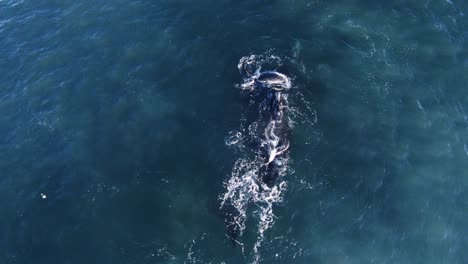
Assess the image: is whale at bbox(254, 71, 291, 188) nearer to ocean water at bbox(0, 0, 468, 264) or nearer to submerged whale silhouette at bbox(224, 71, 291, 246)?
submerged whale silhouette at bbox(224, 71, 291, 246)

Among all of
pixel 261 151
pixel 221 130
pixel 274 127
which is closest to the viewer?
pixel 261 151

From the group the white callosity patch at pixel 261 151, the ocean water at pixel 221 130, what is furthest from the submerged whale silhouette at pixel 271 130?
the ocean water at pixel 221 130

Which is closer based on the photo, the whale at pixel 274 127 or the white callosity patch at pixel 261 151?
the white callosity patch at pixel 261 151

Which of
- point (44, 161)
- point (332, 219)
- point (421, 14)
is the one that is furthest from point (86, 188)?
point (421, 14)

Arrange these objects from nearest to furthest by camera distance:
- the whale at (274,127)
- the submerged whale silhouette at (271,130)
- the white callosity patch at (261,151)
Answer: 1. the white callosity patch at (261,151)
2. the submerged whale silhouette at (271,130)
3. the whale at (274,127)

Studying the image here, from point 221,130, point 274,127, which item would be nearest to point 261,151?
point 274,127

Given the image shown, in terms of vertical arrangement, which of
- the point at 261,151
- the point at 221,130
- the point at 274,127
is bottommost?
the point at 261,151

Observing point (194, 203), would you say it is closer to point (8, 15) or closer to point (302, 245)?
point (302, 245)

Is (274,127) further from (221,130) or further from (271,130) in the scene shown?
(221,130)

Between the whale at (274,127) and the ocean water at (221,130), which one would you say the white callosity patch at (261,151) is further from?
the ocean water at (221,130)
